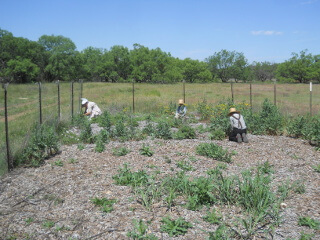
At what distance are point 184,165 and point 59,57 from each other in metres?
62.0

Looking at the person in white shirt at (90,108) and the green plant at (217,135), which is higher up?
the person in white shirt at (90,108)

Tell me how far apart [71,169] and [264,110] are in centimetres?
687

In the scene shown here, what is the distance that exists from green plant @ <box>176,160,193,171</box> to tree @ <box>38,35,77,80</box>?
59.7 m

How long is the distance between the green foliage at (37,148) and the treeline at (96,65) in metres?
52.2

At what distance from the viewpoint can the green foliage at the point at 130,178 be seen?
5.49m

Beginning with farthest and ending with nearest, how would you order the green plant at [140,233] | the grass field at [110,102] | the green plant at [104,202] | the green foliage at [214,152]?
1. the grass field at [110,102]
2. the green foliage at [214,152]
3. the green plant at [104,202]
4. the green plant at [140,233]

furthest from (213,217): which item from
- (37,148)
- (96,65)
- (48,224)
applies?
(96,65)

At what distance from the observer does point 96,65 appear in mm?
73812

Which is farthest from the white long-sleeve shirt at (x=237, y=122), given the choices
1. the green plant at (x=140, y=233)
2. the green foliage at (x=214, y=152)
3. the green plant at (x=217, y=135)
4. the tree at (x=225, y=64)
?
the tree at (x=225, y=64)

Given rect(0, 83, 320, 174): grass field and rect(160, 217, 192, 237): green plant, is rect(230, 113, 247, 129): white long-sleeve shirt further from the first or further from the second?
rect(0, 83, 320, 174): grass field

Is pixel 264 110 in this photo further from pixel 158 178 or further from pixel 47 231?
pixel 47 231

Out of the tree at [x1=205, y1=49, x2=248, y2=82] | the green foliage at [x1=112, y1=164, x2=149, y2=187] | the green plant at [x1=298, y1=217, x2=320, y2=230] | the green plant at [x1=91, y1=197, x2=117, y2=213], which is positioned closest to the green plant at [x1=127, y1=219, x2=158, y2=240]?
the green plant at [x1=91, y1=197, x2=117, y2=213]

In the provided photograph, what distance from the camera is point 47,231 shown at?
160 inches

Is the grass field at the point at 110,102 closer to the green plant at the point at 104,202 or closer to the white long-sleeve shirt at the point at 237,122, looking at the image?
the green plant at the point at 104,202
